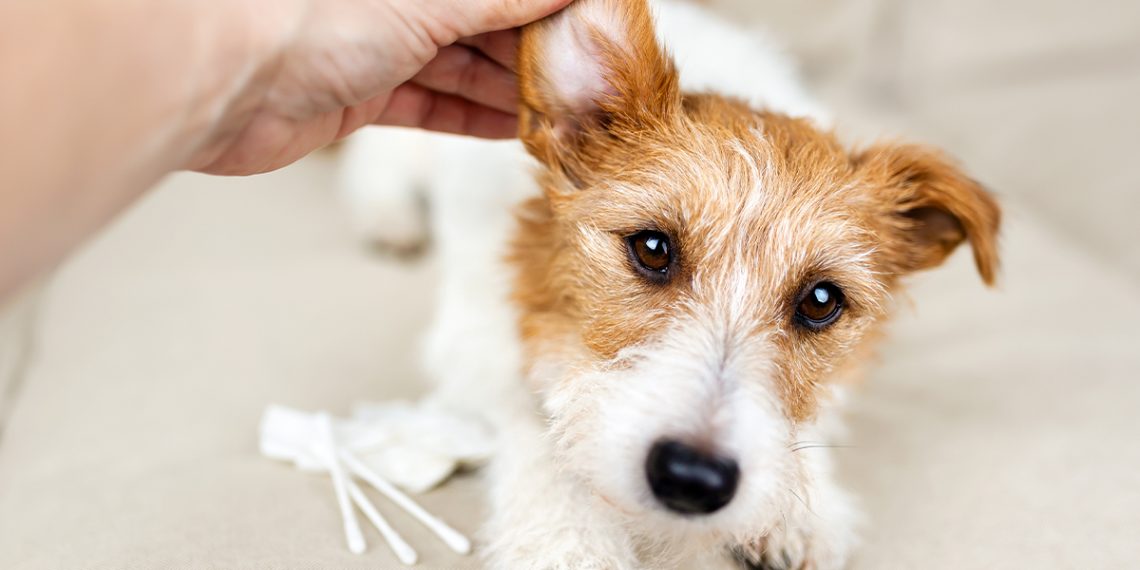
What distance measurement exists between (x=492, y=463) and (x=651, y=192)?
0.70 metres

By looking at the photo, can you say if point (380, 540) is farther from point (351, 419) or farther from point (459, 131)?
point (459, 131)

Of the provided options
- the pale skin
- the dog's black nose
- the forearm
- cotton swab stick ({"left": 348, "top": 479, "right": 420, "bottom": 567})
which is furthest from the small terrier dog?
the forearm

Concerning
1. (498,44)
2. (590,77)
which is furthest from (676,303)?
→ (498,44)

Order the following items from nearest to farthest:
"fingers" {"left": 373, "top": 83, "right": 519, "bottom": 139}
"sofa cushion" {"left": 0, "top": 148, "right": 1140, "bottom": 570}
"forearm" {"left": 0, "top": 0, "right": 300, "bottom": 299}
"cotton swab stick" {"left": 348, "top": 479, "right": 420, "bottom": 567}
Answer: "forearm" {"left": 0, "top": 0, "right": 300, "bottom": 299} < "cotton swab stick" {"left": 348, "top": 479, "right": 420, "bottom": 567} < "sofa cushion" {"left": 0, "top": 148, "right": 1140, "bottom": 570} < "fingers" {"left": 373, "top": 83, "right": 519, "bottom": 139}

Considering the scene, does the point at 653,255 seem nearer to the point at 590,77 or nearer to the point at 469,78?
the point at 590,77

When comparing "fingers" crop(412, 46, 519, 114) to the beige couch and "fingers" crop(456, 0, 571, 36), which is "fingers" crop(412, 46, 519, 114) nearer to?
"fingers" crop(456, 0, 571, 36)

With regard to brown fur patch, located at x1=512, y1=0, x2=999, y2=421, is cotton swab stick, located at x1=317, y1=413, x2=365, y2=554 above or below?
below

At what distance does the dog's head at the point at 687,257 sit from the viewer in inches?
55.3

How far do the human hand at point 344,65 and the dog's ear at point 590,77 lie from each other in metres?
0.07

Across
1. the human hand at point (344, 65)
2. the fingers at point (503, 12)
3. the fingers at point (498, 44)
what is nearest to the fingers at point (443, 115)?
the human hand at point (344, 65)

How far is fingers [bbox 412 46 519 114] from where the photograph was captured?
1.97 m

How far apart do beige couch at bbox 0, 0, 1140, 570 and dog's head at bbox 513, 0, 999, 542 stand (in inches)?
16.5

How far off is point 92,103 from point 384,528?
0.94 m

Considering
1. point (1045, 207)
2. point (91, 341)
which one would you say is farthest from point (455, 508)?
point (1045, 207)
